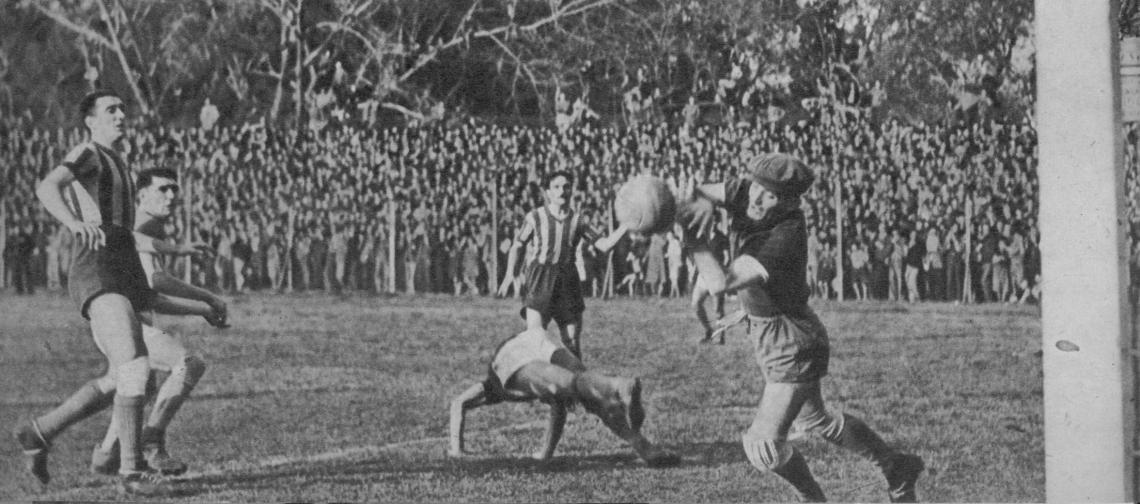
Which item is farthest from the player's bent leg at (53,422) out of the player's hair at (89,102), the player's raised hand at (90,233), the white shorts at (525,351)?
the white shorts at (525,351)

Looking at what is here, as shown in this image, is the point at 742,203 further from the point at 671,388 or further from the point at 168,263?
the point at 168,263

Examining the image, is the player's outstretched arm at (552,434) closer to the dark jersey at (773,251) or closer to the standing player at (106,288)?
the dark jersey at (773,251)

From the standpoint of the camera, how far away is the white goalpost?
6.64m

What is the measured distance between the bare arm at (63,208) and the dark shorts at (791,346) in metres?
3.13

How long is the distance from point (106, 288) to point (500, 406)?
1.97 metres

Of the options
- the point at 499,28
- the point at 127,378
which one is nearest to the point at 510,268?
the point at 499,28

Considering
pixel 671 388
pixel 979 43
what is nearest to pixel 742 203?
pixel 671 388

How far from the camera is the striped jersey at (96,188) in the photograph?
6977 millimetres

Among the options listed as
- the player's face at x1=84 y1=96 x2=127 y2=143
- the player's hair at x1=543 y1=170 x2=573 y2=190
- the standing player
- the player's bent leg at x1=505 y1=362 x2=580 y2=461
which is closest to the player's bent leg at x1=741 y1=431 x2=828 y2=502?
the player's bent leg at x1=505 y1=362 x2=580 y2=461

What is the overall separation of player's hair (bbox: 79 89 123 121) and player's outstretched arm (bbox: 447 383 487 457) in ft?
7.50

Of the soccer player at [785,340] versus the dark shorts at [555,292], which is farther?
the dark shorts at [555,292]

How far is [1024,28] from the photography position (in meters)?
6.86

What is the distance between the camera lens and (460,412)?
6992 millimetres

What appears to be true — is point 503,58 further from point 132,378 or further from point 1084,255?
point 1084,255
